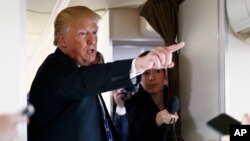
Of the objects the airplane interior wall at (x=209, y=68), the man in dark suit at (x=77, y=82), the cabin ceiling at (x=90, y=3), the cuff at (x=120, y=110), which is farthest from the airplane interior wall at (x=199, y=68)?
the cabin ceiling at (x=90, y=3)

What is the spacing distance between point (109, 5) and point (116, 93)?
0.81 meters

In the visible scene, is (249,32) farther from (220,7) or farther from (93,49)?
(93,49)

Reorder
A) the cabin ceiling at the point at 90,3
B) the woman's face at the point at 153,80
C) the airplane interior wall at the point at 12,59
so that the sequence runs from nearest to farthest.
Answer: the airplane interior wall at the point at 12,59 → the woman's face at the point at 153,80 → the cabin ceiling at the point at 90,3

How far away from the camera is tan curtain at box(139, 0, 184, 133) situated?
5.61ft

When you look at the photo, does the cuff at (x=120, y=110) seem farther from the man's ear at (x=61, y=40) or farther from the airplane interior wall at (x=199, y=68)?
the man's ear at (x=61, y=40)

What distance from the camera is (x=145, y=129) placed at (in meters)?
1.66

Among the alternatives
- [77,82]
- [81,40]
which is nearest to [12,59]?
[77,82]

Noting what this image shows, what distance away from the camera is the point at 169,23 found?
1.73 m

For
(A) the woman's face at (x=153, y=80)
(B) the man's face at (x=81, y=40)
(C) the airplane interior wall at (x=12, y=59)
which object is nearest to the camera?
(C) the airplane interior wall at (x=12, y=59)

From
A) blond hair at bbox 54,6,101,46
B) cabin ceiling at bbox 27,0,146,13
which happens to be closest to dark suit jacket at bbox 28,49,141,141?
blond hair at bbox 54,6,101,46

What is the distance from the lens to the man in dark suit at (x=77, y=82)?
901mm

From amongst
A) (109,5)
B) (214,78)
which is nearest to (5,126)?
(214,78)

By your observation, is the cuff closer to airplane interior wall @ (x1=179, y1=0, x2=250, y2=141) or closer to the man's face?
airplane interior wall @ (x1=179, y1=0, x2=250, y2=141)

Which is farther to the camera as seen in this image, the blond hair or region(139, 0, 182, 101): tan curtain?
region(139, 0, 182, 101): tan curtain
